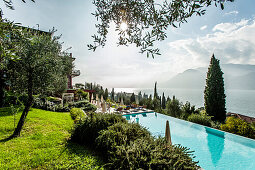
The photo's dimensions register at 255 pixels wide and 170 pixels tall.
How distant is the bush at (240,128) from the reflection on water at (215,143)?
68 centimetres

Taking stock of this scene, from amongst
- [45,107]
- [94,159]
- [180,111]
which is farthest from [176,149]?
[180,111]

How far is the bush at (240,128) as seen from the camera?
7.93 metres

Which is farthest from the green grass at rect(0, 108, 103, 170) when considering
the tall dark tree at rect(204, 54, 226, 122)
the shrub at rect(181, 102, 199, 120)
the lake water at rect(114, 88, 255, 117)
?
the lake water at rect(114, 88, 255, 117)

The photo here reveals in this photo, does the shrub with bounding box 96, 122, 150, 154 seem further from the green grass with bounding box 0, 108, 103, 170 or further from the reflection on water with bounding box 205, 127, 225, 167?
the reflection on water with bounding box 205, 127, 225, 167

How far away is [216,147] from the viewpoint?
781cm

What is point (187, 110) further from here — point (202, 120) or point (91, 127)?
point (91, 127)

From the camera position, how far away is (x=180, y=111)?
15828 mm

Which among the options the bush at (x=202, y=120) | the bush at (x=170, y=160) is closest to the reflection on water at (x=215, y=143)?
the bush at (x=202, y=120)

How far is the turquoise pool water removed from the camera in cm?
600

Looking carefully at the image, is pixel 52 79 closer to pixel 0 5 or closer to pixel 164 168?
pixel 0 5

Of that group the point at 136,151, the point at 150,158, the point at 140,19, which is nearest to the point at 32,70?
the point at 140,19

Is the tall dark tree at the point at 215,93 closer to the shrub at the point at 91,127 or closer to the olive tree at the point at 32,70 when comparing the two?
the shrub at the point at 91,127

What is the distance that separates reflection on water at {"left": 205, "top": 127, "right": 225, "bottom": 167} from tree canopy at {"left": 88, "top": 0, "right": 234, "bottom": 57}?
739cm

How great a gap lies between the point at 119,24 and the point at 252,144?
1075cm
